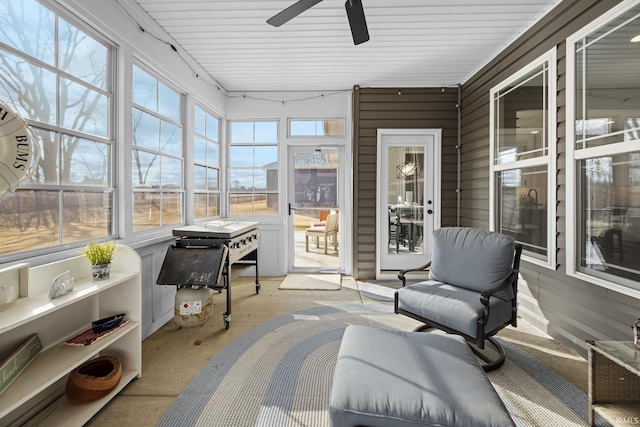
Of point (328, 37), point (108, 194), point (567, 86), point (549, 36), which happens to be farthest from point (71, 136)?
point (549, 36)

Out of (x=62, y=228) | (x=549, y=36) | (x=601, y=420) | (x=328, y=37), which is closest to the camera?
(x=601, y=420)

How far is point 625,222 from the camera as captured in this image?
2002 mm

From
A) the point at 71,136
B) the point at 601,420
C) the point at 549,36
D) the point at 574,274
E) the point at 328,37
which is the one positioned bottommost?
the point at 601,420

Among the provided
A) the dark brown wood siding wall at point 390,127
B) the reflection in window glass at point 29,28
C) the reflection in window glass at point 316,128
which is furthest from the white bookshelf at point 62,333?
the reflection in window glass at point 316,128

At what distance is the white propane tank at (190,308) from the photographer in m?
2.60

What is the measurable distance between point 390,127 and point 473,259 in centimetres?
247

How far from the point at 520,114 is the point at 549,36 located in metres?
0.70

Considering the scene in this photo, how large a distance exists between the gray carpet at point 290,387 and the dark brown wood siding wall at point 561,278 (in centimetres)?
49

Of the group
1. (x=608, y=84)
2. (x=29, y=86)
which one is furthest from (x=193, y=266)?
(x=608, y=84)

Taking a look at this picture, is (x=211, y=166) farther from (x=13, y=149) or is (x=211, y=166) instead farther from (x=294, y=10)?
(x=13, y=149)

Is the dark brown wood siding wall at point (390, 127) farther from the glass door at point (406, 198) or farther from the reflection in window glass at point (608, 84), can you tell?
the reflection in window glass at point (608, 84)

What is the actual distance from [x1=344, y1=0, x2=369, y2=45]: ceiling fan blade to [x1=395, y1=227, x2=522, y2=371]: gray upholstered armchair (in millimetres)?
1811

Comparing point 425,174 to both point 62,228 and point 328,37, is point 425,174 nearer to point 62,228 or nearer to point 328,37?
point 328,37

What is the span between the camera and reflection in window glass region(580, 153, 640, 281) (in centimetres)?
195
